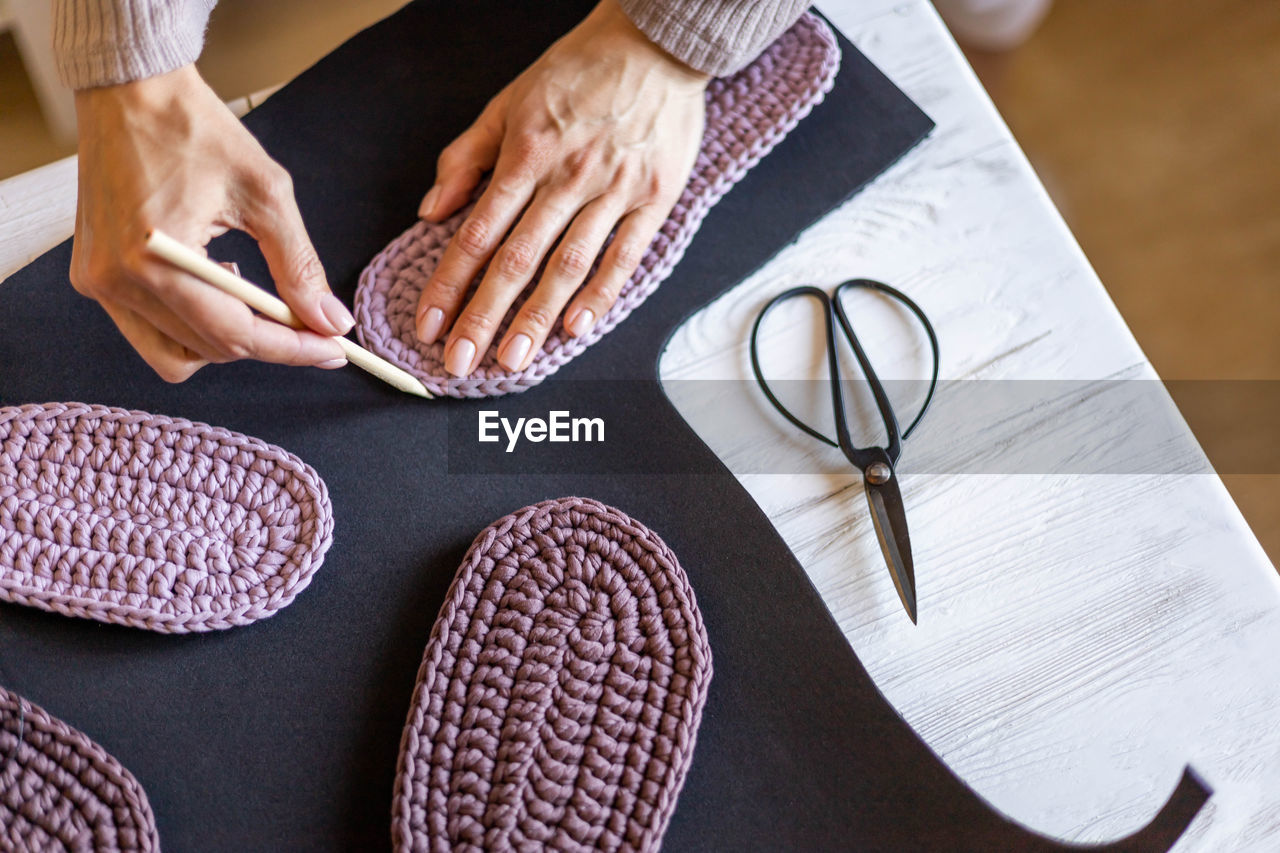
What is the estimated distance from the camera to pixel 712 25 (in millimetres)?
804

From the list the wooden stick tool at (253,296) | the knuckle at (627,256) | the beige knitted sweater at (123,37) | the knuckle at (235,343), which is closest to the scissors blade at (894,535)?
the knuckle at (627,256)

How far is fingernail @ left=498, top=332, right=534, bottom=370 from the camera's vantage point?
0.76 meters

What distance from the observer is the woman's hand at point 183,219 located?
2.15 ft

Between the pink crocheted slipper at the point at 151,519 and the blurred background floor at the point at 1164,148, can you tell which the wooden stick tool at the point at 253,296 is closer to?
the pink crocheted slipper at the point at 151,519

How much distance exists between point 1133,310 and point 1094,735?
98 cm

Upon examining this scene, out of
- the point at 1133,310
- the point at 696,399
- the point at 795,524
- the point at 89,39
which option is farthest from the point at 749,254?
the point at 1133,310

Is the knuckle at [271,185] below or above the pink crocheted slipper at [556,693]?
above

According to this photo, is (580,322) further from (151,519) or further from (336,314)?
(151,519)

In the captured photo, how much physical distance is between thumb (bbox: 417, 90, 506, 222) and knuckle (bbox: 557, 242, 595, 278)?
11 cm

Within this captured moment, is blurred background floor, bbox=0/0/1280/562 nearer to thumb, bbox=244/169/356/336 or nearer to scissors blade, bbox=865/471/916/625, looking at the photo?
thumb, bbox=244/169/356/336

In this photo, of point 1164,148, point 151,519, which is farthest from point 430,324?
point 1164,148

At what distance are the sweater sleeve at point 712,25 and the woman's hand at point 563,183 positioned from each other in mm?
19

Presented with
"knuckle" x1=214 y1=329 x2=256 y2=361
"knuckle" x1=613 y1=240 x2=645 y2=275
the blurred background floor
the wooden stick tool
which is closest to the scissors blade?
"knuckle" x1=613 y1=240 x2=645 y2=275

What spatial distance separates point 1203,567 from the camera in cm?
75
